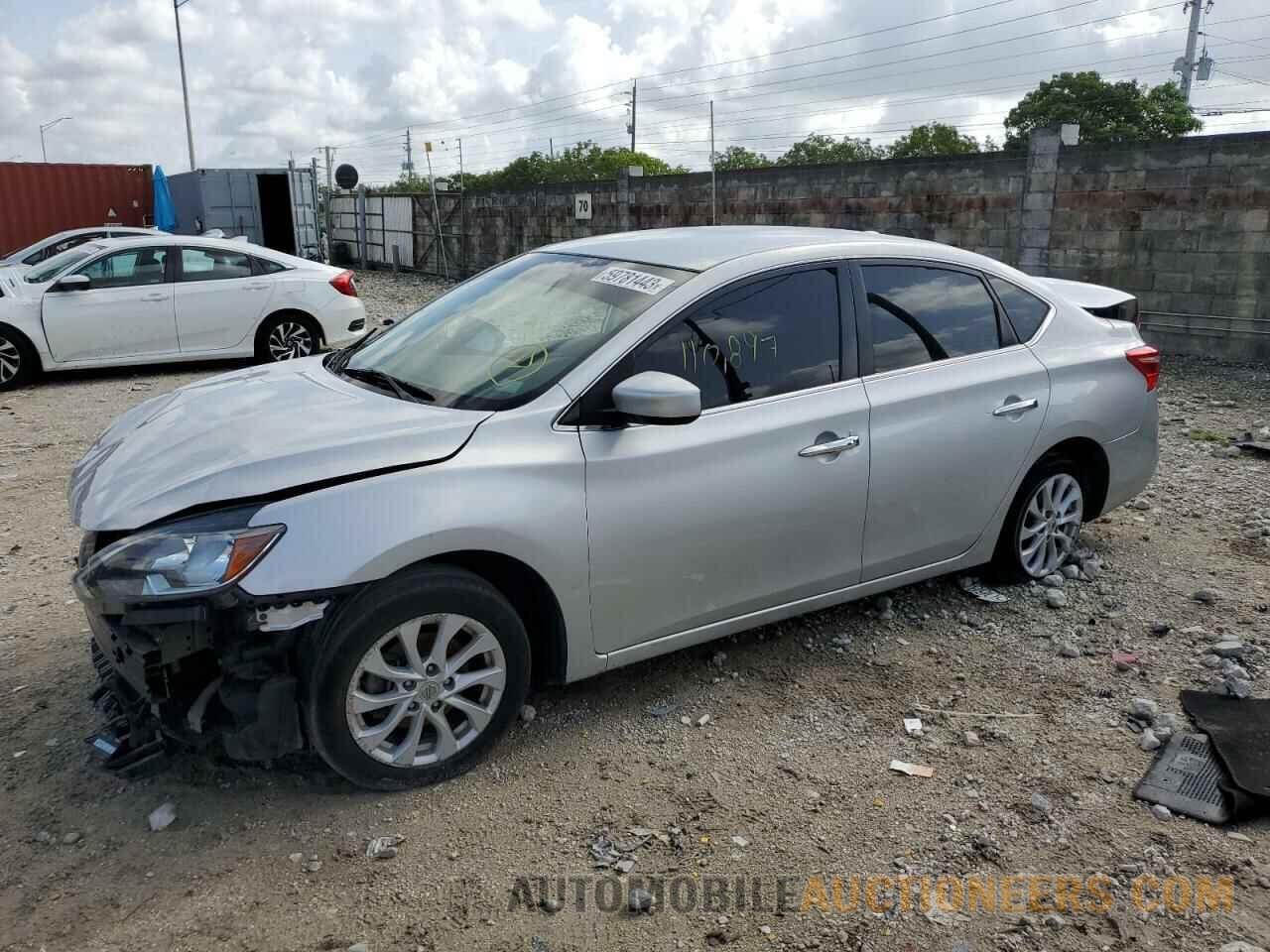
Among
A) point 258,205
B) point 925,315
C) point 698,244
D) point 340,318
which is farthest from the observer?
point 258,205

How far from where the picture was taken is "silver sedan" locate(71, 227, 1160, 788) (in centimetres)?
286

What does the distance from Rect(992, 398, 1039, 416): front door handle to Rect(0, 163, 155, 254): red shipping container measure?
825 inches

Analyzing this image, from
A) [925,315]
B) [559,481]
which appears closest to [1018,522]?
[925,315]

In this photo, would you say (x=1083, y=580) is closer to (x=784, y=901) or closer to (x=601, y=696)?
(x=601, y=696)

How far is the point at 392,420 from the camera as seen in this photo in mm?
3229

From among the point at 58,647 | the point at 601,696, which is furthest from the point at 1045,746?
the point at 58,647

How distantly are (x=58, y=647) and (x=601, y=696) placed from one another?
2240mm

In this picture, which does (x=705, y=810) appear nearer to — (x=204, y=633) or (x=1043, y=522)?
(x=204, y=633)

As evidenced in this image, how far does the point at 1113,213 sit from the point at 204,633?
11795 millimetres

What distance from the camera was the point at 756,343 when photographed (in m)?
3.69

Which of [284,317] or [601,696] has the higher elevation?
[284,317]

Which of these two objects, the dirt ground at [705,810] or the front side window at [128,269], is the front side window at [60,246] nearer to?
the front side window at [128,269]

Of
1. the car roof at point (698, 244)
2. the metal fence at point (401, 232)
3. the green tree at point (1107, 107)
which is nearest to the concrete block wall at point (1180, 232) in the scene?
the car roof at point (698, 244)

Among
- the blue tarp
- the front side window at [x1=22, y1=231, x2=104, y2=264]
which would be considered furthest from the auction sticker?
the blue tarp
